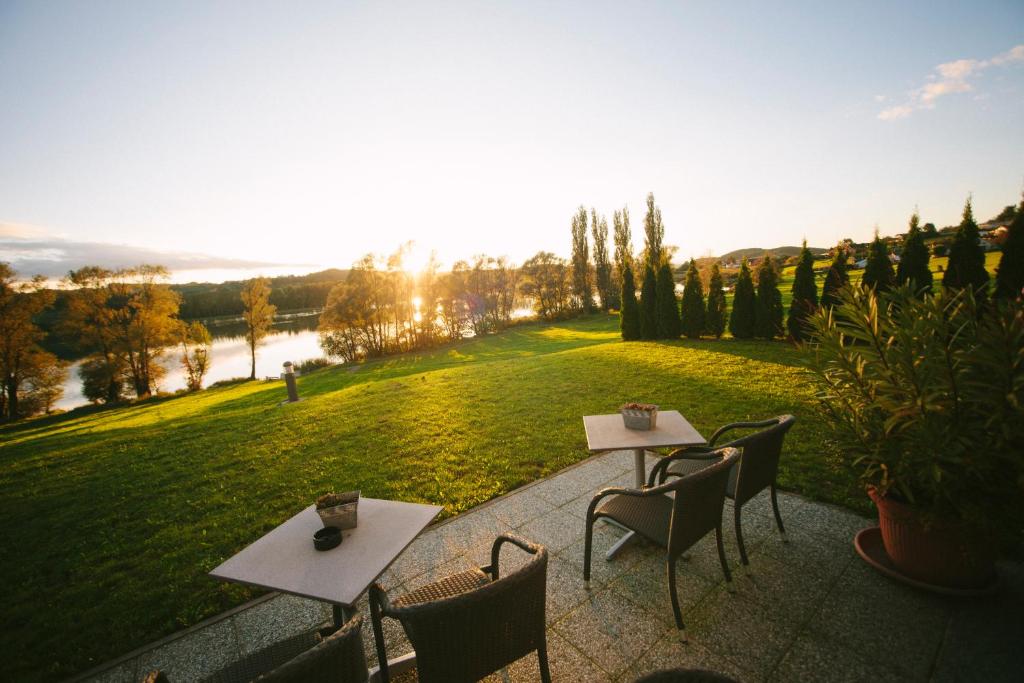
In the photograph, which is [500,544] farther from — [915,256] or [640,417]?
[915,256]

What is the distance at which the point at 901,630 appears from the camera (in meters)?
2.21

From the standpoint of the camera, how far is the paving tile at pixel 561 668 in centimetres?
212

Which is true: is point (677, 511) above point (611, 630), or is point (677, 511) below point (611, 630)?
above

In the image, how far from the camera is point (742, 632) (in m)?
2.32

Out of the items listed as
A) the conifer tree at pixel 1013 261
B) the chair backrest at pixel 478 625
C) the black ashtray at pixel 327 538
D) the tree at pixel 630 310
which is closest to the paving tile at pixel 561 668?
the chair backrest at pixel 478 625

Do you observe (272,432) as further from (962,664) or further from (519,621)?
(962,664)

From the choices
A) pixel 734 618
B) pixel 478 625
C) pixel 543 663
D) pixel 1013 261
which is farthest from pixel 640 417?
pixel 1013 261

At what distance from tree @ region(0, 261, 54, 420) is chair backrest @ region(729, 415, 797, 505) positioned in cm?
3065

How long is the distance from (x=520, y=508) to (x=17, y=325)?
29.2 metres

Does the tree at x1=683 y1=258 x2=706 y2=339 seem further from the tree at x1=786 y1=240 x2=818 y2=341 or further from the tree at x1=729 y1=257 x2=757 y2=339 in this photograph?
the tree at x1=786 y1=240 x2=818 y2=341

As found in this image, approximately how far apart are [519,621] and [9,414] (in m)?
33.1

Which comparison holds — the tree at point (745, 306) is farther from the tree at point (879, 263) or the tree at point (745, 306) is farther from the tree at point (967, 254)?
the tree at point (967, 254)

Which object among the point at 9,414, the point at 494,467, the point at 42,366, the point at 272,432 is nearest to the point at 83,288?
the point at 42,366

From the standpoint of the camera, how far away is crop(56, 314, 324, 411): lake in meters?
30.7
